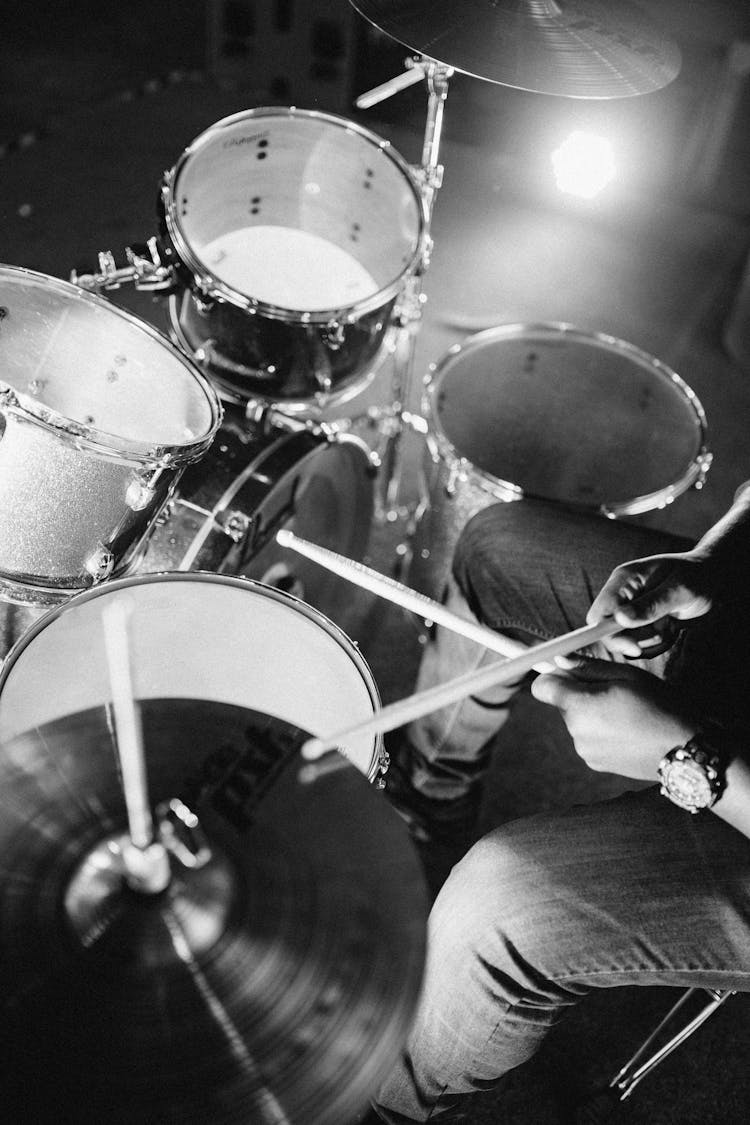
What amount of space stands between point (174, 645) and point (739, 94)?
3089 mm

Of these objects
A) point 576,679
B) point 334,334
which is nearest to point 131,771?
point 576,679

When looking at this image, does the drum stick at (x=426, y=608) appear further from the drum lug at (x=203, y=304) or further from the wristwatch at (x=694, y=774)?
the drum lug at (x=203, y=304)

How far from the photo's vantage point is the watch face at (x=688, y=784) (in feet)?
3.19

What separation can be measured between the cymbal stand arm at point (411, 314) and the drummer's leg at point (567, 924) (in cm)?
98

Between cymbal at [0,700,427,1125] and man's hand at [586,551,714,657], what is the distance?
0.42 metres

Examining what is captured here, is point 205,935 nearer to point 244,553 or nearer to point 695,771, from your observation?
point 695,771

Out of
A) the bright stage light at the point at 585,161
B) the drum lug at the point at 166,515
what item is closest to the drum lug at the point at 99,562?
the drum lug at the point at 166,515

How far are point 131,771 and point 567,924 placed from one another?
0.54 meters

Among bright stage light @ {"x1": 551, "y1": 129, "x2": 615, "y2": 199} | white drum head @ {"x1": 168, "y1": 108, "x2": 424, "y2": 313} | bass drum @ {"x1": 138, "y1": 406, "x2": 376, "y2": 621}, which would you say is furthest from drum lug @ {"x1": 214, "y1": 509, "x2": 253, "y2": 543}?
bright stage light @ {"x1": 551, "y1": 129, "x2": 615, "y2": 199}

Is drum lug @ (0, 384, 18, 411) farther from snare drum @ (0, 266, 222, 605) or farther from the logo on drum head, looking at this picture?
the logo on drum head

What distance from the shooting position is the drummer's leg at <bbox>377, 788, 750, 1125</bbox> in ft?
3.20

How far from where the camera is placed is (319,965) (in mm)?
679

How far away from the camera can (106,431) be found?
3.78 ft

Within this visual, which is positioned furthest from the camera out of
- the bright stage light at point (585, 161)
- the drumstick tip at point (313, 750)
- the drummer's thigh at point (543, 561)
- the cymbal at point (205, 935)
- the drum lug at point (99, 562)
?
the bright stage light at point (585, 161)
